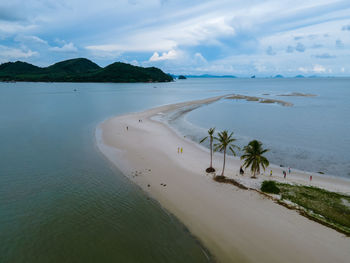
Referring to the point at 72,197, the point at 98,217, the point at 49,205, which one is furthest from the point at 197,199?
the point at 49,205

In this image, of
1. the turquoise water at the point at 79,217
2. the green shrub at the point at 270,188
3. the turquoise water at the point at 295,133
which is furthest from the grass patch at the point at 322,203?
the turquoise water at the point at 79,217

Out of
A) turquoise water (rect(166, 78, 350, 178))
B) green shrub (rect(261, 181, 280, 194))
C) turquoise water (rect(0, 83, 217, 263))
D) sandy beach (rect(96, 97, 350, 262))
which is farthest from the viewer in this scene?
turquoise water (rect(166, 78, 350, 178))

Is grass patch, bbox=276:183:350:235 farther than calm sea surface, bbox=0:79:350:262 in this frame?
Yes

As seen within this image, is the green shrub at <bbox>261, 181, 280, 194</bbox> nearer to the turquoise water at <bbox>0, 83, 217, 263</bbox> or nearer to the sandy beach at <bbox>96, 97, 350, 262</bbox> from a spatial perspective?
the sandy beach at <bbox>96, 97, 350, 262</bbox>

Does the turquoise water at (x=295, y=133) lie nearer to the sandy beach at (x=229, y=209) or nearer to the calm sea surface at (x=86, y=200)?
the calm sea surface at (x=86, y=200)

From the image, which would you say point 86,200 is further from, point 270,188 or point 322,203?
point 322,203

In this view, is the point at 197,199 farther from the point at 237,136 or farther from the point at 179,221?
the point at 237,136

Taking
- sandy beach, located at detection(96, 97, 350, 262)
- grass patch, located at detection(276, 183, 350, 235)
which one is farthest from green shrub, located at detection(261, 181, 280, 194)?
sandy beach, located at detection(96, 97, 350, 262)

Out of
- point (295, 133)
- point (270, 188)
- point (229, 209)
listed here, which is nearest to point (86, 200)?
point (229, 209)
